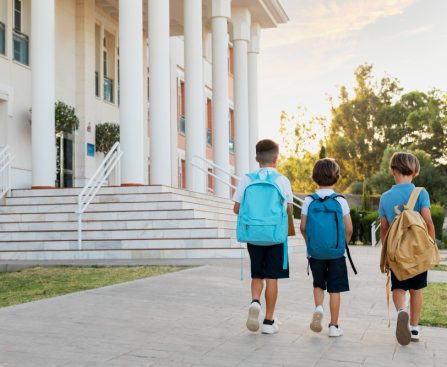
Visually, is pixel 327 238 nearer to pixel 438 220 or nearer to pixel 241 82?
pixel 241 82

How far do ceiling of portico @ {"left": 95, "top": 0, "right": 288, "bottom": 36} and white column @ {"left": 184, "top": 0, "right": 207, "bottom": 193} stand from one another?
127 inches

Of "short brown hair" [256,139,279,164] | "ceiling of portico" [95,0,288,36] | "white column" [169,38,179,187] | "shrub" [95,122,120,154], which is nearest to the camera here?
"short brown hair" [256,139,279,164]

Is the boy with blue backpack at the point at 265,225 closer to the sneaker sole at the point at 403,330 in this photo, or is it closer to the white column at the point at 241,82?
the sneaker sole at the point at 403,330

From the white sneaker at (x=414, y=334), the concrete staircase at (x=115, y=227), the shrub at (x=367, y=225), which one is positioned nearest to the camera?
the white sneaker at (x=414, y=334)

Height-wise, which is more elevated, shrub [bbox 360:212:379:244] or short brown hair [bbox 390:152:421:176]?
short brown hair [bbox 390:152:421:176]

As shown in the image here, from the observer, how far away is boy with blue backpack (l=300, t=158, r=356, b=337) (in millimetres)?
6016

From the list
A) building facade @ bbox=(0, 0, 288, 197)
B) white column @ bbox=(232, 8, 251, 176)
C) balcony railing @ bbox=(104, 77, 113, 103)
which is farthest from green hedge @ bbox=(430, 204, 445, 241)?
balcony railing @ bbox=(104, 77, 113, 103)

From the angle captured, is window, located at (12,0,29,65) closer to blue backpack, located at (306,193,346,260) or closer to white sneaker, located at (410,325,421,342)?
blue backpack, located at (306,193,346,260)

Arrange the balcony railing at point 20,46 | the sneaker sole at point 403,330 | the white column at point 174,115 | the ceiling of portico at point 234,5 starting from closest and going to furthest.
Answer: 1. the sneaker sole at point 403,330
2. the balcony railing at point 20,46
3. the ceiling of portico at point 234,5
4. the white column at point 174,115

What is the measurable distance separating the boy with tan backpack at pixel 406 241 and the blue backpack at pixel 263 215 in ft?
2.72

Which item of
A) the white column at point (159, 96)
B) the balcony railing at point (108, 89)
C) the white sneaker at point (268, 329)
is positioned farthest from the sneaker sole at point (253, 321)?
the balcony railing at point (108, 89)

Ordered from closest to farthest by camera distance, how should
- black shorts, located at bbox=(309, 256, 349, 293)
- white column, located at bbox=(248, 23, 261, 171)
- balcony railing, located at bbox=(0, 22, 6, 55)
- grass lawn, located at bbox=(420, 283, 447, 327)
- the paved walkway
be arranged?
the paved walkway
black shorts, located at bbox=(309, 256, 349, 293)
grass lawn, located at bbox=(420, 283, 447, 327)
balcony railing, located at bbox=(0, 22, 6, 55)
white column, located at bbox=(248, 23, 261, 171)

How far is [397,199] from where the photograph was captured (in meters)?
5.99

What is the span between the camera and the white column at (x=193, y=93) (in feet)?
68.2
